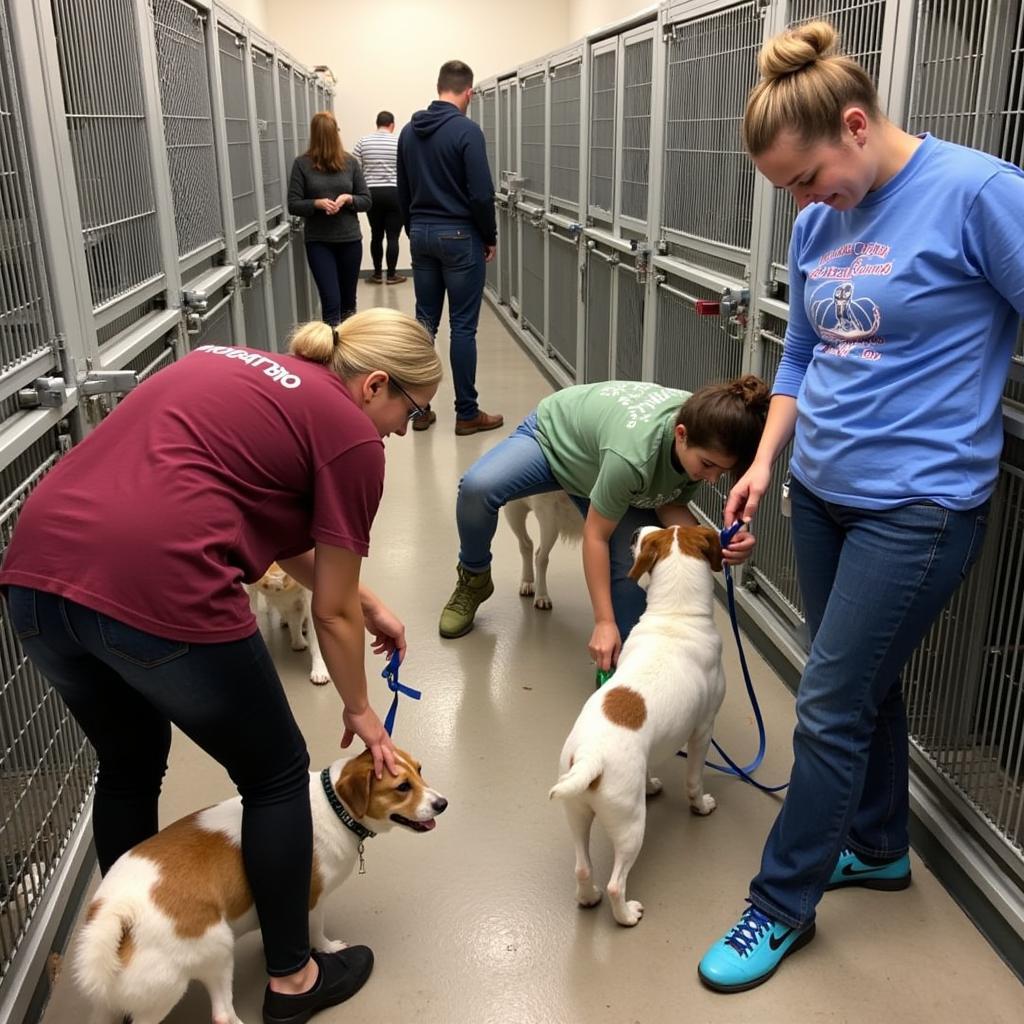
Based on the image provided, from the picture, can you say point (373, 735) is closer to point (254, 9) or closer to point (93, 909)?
point (93, 909)

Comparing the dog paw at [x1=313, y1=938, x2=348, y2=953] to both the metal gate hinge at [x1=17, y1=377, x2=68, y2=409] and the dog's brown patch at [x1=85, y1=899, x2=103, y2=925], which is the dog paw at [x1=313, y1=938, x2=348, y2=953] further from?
the metal gate hinge at [x1=17, y1=377, x2=68, y2=409]

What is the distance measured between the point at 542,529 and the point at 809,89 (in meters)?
1.91

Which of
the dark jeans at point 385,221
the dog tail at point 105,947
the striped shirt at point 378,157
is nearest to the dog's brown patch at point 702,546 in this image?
the dog tail at point 105,947

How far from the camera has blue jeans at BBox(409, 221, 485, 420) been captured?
206 inches

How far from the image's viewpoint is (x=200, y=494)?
1.37m

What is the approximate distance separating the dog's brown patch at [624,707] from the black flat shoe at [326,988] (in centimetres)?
65

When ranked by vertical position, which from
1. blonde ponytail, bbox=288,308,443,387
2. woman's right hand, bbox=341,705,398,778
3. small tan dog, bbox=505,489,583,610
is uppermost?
blonde ponytail, bbox=288,308,443,387

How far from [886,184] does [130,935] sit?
1653mm

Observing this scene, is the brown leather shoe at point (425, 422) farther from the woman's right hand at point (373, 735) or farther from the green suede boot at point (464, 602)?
the woman's right hand at point (373, 735)

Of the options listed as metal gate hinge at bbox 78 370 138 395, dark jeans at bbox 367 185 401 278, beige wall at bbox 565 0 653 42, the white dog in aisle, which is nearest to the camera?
metal gate hinge at bbox 78 370 138 395

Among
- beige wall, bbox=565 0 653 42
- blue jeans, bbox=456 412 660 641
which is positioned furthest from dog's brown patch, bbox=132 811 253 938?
beige wall, bbox=565 0 653 42

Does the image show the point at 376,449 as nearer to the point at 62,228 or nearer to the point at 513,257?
the point at 62,228

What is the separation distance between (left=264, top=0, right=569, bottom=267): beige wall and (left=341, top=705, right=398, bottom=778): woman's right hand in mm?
11730

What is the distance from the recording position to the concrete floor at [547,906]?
1.77 metres
